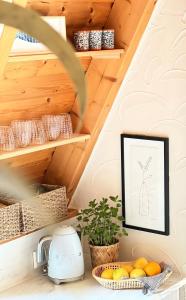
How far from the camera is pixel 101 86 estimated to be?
8.46 feet

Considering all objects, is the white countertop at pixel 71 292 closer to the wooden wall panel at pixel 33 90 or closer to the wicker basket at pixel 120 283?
the wicker basket at pixel 120 283

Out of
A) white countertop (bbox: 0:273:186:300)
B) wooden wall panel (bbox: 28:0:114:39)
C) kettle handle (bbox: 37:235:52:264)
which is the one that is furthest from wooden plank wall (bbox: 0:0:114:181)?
white countertop (bbox: 0:273:186:300)

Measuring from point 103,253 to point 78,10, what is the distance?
1169mm

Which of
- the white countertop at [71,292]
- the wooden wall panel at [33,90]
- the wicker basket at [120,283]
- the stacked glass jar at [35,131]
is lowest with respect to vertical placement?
the white countertop at [71,292]

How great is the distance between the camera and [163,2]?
237cm

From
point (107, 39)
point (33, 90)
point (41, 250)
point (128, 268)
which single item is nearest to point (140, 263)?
point (128, 268)

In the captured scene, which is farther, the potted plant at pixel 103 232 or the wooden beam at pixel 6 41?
the potted plant at pixel 103 232

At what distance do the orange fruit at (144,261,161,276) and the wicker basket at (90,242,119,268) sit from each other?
211 mm

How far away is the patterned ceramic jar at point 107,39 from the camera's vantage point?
7.73ft

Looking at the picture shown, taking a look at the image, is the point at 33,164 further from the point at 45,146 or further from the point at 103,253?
the point at 103,253

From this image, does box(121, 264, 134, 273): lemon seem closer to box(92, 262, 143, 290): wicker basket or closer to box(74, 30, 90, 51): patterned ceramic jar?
box(92, 262, 143, 290): wicker basket

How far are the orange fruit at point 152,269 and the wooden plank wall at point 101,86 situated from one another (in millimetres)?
653

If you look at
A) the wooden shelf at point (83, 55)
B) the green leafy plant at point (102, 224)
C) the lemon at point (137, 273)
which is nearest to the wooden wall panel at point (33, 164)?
the green leafy plant at point (102, 224)

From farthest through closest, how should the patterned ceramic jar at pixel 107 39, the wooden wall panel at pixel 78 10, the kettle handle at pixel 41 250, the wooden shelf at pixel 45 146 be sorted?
1. the kettle handle at pixel 41 250
2. the patterned ceramic jar at pixel 107 39
3. the wooden shelf at pixel 45 146
4. the wooden wall panel at pixel 78 10
